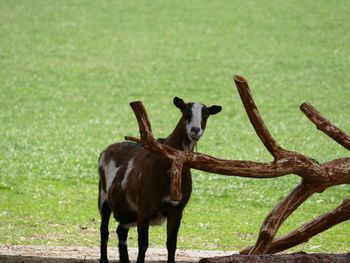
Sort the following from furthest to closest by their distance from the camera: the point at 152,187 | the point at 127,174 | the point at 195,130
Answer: the point at 127,174 < the point at 152,187 < the point at 195,130

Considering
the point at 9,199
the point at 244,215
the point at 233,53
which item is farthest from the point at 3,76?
the point at 244,215

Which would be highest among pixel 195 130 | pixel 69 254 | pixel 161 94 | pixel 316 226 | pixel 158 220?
pixel 161 94

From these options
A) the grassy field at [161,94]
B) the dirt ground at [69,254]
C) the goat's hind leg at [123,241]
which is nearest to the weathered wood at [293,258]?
the goat's hind leg at [123,241]

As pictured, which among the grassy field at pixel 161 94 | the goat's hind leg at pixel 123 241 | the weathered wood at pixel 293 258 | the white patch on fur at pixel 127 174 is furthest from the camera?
the grassy field at pixel 161 94

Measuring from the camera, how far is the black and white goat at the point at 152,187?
8.47 m

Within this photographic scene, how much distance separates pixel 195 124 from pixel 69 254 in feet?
10.7

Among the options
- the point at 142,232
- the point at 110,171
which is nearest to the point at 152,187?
the point at 142,232

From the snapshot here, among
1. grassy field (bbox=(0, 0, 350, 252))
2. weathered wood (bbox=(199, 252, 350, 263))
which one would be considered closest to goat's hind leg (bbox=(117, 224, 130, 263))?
grassy field (bbox=(0, 0, 350, 252))

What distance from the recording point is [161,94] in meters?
29.4

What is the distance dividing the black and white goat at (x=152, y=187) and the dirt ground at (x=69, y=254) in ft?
2.70

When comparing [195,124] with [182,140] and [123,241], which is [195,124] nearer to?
[182,140]

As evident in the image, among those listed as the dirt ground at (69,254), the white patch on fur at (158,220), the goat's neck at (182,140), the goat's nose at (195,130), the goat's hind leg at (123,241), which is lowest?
the dirt ground at (69,254)

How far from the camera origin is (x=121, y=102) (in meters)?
28.5

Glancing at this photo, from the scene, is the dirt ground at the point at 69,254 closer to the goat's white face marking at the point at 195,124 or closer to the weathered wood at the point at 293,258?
the goat's white face marking at the point at 195,124
